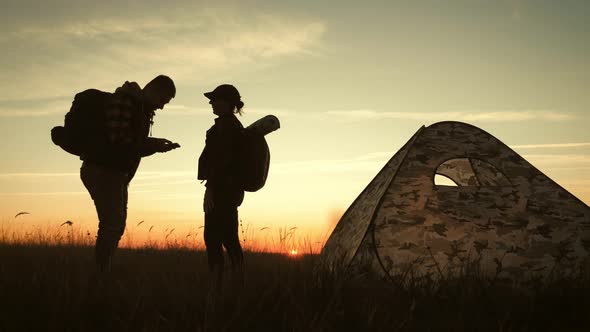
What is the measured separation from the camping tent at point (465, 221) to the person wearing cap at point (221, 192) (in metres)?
1.22

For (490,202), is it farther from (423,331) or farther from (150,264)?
(150,264)

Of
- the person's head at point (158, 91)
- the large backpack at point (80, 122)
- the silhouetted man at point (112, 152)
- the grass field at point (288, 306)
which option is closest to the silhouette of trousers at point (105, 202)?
the silhouetted man at point (112, 152)

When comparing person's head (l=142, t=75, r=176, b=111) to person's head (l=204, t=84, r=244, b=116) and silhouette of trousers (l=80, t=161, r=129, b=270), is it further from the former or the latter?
silhouette of trousers (l=80, t=161, r=129, b=270)

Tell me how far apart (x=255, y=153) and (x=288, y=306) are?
2.04 meters

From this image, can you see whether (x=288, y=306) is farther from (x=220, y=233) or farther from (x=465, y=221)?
(x=465, y=221)

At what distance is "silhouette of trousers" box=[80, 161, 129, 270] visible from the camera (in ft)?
15.8

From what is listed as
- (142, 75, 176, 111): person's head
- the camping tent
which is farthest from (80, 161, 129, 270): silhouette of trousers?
the camping tent

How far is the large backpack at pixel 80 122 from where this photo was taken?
15.6ft

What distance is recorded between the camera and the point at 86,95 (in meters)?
4.85

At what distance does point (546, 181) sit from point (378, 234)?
199cm

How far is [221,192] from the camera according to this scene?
4.77m

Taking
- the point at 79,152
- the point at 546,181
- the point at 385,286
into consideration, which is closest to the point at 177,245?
the point at 79,152

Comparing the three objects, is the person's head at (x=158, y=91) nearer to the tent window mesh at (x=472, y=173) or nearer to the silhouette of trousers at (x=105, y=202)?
the silhouette of trousers at (x=105, y=202)

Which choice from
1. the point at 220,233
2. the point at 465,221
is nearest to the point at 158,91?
the point at 220,233
